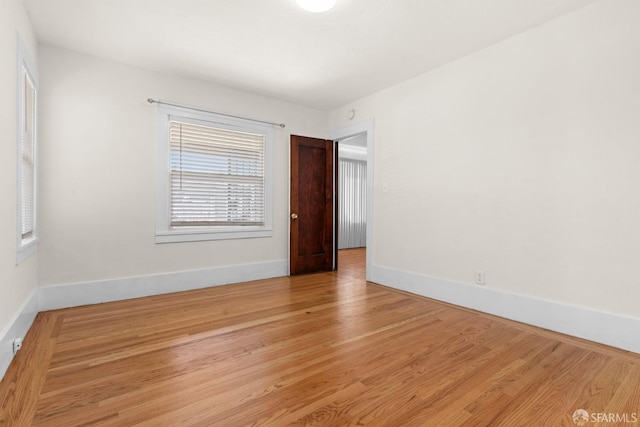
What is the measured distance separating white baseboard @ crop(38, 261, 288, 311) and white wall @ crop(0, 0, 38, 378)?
2.58 feet

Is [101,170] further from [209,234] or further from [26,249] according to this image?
[209,234]

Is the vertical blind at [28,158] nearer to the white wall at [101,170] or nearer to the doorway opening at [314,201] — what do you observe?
the white wall at [101,170]

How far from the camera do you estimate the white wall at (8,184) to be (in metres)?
1.93

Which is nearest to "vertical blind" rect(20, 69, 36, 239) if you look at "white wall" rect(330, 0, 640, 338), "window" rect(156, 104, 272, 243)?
"window" rect(156, 104, 272, 243)

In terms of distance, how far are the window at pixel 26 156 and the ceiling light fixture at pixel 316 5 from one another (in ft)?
7.03

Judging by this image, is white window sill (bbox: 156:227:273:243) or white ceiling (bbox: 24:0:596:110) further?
white window sill (bbox: 156:227:273:243)

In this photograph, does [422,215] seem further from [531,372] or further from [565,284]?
[531,372]

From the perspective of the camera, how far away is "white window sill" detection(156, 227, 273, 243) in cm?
372

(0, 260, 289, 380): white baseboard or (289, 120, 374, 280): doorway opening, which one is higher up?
(289, 120, 374, 280): doorway opening

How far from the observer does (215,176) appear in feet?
13.4

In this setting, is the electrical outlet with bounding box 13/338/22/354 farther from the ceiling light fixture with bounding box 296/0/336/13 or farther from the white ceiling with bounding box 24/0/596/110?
the ceiling light fixture with bounding box 296/0/336/13

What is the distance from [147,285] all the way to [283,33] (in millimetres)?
3111

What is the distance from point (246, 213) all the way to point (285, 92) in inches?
70.7

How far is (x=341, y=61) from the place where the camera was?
336cm
